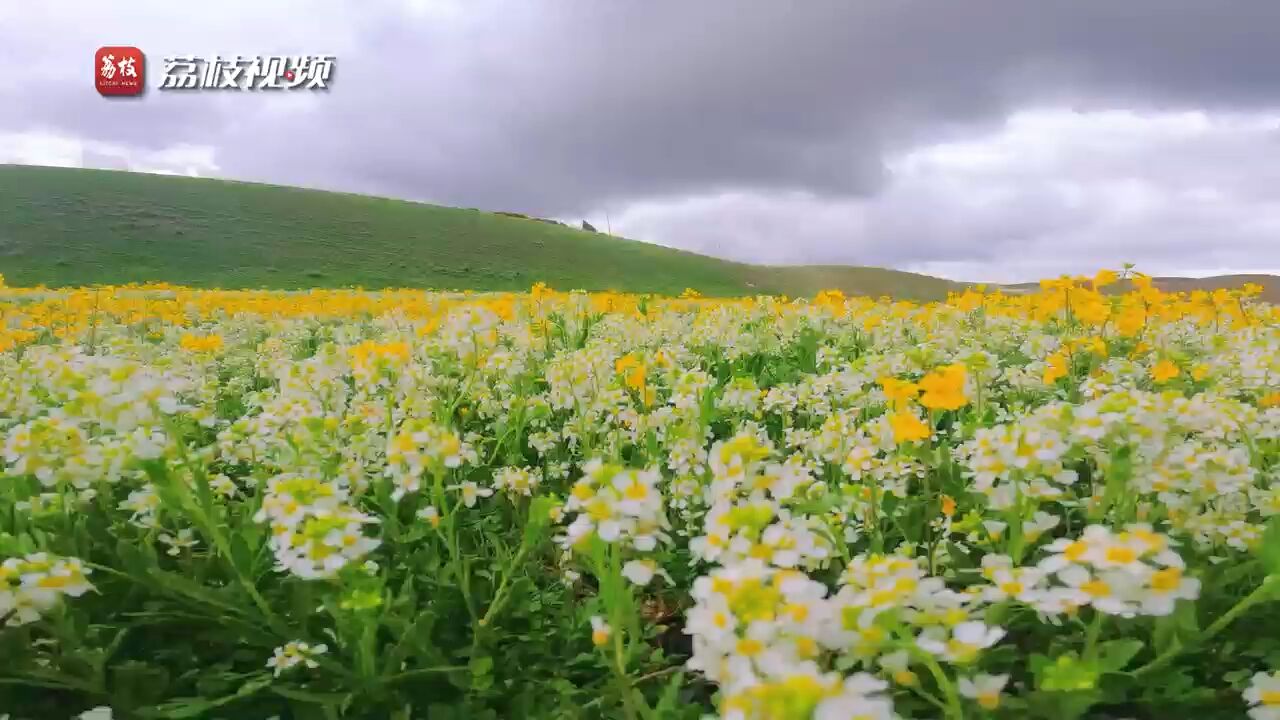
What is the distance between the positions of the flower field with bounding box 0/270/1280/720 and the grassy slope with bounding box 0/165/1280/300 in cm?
3464

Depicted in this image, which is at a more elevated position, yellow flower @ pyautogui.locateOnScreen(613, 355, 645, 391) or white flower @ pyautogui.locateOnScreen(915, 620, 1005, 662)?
yellow flower @ pyautogui.locateOnScreen(613, 355, 645, 391)

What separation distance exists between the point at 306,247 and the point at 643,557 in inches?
2064

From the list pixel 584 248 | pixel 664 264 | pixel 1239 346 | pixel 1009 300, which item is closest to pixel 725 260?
pixel 664 264

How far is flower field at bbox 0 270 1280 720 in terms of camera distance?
135cm

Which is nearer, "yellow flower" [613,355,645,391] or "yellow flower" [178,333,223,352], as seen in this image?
"yellow flower" [613,355,645,391]

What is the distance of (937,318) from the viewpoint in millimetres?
6570

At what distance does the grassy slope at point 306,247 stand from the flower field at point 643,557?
34.6 meters

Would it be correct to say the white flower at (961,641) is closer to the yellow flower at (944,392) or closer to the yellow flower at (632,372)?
the yellow flower at (944,392)

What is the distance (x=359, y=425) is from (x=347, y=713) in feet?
3.94

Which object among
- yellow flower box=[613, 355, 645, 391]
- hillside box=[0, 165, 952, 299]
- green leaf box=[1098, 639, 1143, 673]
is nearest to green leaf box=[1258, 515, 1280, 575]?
green leaf box=[1098, 639, 1143, 673]

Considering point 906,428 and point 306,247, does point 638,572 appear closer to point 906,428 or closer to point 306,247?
point 906,428

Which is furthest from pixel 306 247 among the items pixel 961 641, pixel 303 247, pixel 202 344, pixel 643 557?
pixel 961 641

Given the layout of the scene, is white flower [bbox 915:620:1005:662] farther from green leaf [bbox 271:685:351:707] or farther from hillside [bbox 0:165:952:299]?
hillside [bbox 0:165:952:299]

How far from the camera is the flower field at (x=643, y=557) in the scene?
1348 millimetres
